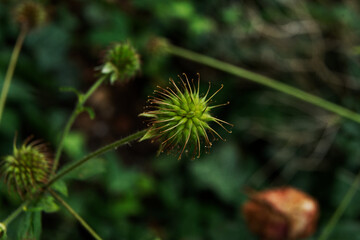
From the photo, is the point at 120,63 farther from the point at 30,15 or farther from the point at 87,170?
the point at 30,15

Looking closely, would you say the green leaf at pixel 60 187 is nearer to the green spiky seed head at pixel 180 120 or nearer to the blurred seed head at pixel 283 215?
the green spiky seed head at pixel 180 120

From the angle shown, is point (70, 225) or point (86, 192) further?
point (86, 192)

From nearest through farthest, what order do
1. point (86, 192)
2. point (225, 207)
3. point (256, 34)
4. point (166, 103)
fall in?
point (166, 103), point (86, 192), point (225, 207), point (256, 34)

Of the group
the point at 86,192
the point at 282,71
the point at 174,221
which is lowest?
the point at 86,192

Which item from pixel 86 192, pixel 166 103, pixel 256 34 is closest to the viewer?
pixel 166 103

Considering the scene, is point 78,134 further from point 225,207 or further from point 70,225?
point 225,207

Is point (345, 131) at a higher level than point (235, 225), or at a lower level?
higher

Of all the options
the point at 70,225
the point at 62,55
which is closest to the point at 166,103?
the point at 70,225
